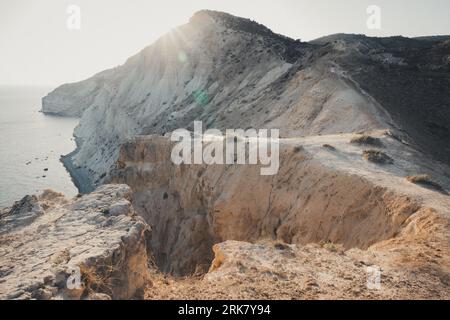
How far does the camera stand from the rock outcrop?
297 inches

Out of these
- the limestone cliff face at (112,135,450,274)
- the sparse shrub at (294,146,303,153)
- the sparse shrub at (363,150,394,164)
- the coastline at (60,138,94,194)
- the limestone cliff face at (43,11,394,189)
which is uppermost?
the limestone cliff face at (43,11,394,189)

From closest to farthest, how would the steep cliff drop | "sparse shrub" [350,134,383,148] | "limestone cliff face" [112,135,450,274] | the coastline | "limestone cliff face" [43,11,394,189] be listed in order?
the steep cliff drop < "limestone cliff face" [112,135,450,274] < "sparse shrub" [350,134,383,148] < "limestone cliff face" [43,11,394,189] < the coastline

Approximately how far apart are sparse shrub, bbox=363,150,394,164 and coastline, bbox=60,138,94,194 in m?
43.5

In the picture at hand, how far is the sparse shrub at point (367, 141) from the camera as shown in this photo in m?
21.1

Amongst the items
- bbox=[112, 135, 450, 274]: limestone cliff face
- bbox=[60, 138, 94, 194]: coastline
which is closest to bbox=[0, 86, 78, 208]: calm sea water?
bbox=[60, 138, 94, 194]: coastline

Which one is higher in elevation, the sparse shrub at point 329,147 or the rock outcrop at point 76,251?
the sparse shrub at point 329,147

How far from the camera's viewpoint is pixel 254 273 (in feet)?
30.6

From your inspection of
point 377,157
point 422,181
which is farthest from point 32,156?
point 422,181
